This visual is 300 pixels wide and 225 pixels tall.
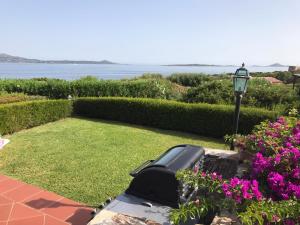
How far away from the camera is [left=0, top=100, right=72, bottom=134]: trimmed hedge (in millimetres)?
8983

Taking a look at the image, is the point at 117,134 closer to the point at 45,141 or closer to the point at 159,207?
the point at 45,141

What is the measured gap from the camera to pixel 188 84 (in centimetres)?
2584

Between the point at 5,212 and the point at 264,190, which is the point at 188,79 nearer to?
the point at 5,212

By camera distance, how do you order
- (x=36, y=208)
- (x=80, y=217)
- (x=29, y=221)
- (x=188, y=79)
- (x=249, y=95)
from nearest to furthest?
(x=29, y=221) → (x=80, y=217) → (x=36, y=208) → (x=249, y=95) → (x=188, y=79)

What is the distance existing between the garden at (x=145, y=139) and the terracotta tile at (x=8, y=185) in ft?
0.75

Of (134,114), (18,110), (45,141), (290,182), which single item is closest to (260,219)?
(290,182)

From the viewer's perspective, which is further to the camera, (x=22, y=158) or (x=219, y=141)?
(x=219, y=141)

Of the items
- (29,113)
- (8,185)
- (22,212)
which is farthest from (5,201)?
(29,113)

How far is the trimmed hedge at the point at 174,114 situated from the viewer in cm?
949

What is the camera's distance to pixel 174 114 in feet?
35.0

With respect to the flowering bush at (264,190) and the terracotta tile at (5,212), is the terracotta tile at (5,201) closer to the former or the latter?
the terracotta tile at (5,212)

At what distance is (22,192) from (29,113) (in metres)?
5.51

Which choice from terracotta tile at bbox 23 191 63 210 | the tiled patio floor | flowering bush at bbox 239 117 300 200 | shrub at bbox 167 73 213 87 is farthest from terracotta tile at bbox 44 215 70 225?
shrub at bbox 167 73 213 87

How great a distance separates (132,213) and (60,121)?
30.0 ft
